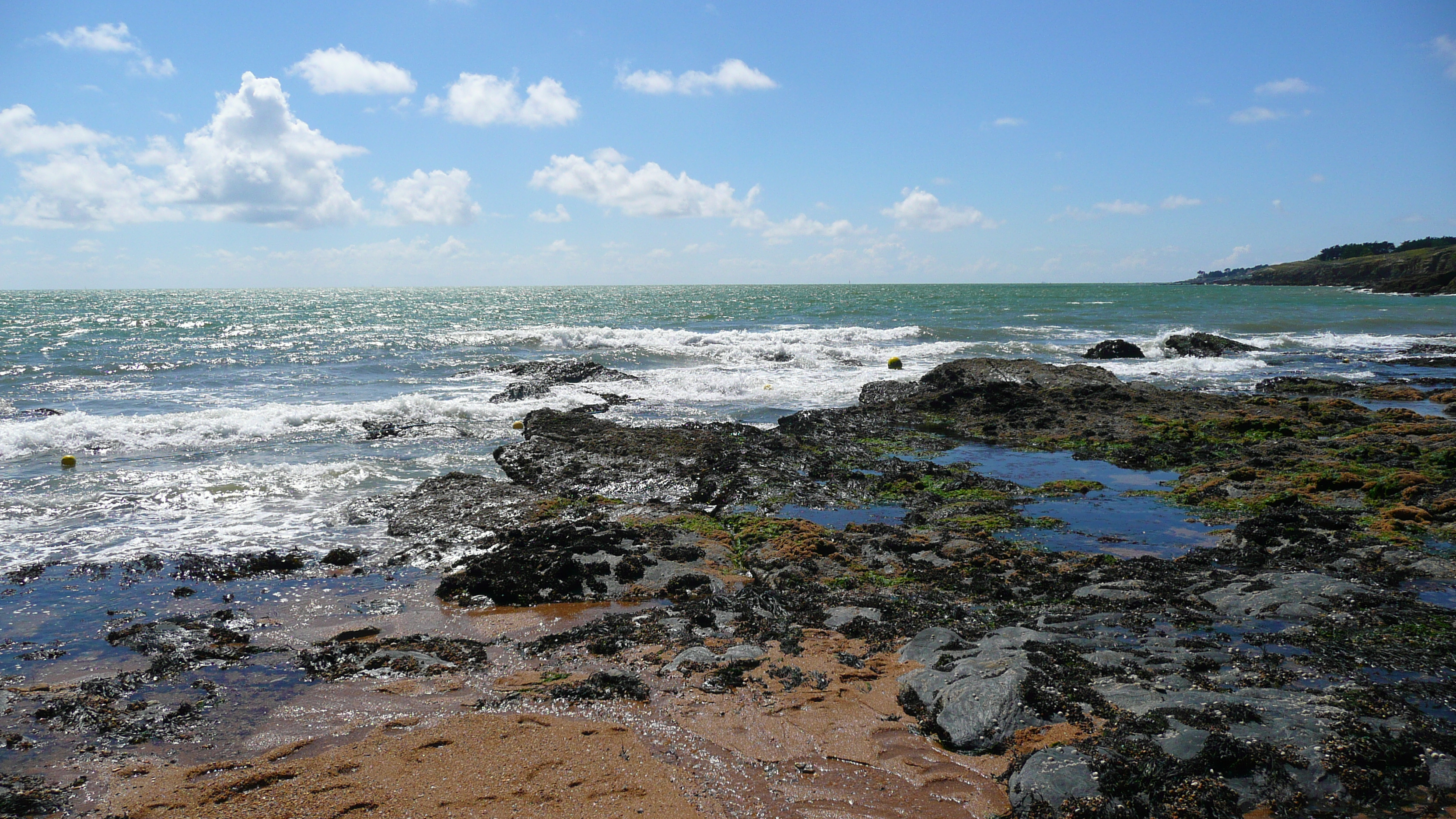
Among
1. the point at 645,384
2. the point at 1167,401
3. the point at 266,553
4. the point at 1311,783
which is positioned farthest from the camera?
the point at 645,384

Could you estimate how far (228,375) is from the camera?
25234mm

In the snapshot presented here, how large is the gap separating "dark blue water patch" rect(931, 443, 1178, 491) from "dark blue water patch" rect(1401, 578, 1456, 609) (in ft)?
13.0

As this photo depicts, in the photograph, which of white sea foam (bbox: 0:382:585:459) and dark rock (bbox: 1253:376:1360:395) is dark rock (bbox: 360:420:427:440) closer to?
white sea foam (bbox: 0:382:585:459)

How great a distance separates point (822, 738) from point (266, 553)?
6798 mm

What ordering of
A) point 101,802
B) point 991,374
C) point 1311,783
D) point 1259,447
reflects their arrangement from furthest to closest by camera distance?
point 991,374
point 1259,447
point 101,802
point 1311,783

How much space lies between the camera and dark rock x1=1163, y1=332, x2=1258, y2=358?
2711 centimetres

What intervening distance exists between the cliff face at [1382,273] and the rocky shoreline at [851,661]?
86.7m

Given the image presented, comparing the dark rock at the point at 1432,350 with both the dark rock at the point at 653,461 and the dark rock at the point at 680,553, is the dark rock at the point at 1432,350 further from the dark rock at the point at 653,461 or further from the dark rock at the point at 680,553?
the dark rock at the point at 680,553

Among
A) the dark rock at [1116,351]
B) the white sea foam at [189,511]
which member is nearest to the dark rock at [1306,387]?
the dark rock at [1116,351]

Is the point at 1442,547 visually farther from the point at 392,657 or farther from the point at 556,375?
the point at 556,375

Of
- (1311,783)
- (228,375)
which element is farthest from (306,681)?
(228,375)

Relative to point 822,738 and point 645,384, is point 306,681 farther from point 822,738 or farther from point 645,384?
point 645,384

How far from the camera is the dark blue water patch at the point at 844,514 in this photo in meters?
8.95

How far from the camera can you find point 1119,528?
827cm
